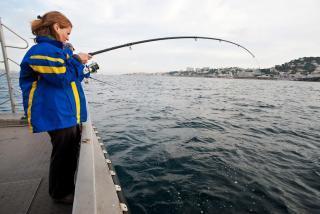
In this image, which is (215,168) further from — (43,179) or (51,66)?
(51,66)

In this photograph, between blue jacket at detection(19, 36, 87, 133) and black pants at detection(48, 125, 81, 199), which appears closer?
blue jacket at detection(19, 36, 87, 133)

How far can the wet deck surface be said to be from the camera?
2.41m

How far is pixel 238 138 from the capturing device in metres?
7.91

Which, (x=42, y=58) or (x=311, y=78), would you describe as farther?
(x=311, y=78)

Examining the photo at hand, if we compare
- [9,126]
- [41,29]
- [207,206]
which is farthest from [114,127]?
[41,29]

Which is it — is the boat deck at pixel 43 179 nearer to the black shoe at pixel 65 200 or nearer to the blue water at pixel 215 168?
the black shoe at pixel 65 200

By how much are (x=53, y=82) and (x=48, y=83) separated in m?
0.10

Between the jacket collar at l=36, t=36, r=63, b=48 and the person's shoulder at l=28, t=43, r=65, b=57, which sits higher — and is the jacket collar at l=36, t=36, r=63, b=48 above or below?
above

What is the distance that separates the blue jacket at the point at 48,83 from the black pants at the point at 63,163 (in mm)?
233

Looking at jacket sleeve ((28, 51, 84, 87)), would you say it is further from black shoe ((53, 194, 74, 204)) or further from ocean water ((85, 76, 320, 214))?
ocean water ((85, 76, 320, 214))

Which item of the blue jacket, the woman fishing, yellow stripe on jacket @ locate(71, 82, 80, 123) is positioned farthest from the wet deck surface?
yellow stripe on jacket @ locate(71, 82, 80, 123)

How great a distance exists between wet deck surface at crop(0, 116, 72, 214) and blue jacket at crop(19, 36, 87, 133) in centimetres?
100

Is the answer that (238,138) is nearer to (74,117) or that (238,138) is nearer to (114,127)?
(114,127)

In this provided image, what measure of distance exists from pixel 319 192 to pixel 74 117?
517cm
